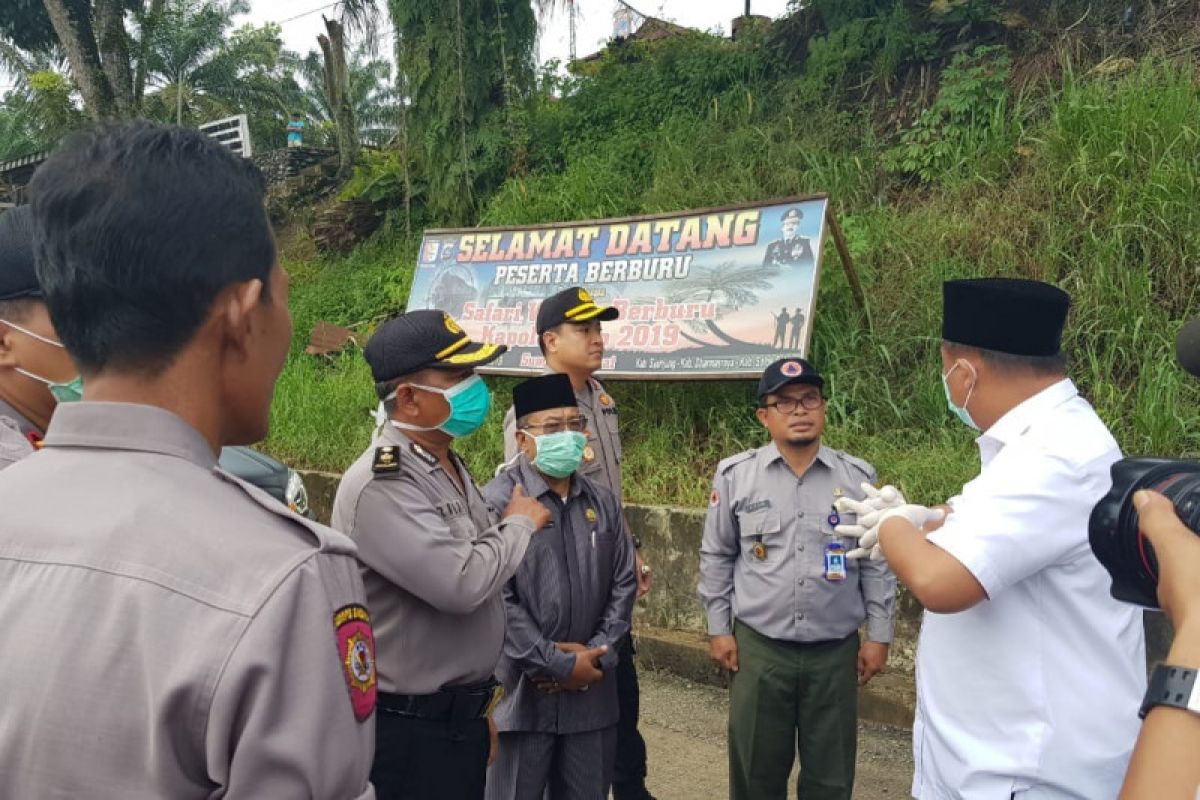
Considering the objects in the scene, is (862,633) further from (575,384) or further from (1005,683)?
(1005,683)

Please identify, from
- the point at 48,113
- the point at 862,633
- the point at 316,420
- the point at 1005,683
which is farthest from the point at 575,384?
the point at 48,113

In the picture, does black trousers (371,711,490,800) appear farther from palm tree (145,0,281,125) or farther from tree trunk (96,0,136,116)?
palm tree (145,0,281,125)

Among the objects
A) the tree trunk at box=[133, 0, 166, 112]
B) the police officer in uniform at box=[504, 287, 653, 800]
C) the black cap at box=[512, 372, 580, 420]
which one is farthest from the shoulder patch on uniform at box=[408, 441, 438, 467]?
the tree trunk at box=[133, 0, 166, 112]

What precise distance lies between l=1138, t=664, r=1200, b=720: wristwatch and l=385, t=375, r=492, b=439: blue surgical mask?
1895 mm

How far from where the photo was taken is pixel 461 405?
2676mm

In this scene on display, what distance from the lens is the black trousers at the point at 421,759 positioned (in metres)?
2.34

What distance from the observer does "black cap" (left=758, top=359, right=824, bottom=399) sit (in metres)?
3.47

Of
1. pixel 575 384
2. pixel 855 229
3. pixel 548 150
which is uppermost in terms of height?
pixel 548 150

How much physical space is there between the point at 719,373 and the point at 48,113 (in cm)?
1746

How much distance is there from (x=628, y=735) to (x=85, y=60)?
14469 millimetres

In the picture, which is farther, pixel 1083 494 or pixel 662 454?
pixel 662 454

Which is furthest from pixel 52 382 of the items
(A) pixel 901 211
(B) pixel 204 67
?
(B) pixel 204 67

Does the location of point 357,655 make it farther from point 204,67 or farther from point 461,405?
point 204,67

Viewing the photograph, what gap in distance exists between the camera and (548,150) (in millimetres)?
10188
